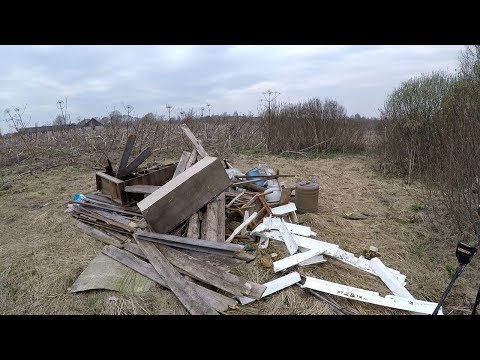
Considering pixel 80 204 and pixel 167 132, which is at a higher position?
pixel 167 132

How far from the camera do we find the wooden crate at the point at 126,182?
5797mm

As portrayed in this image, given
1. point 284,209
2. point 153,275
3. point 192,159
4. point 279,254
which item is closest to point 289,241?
point 279,254

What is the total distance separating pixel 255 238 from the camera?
5.05 metres

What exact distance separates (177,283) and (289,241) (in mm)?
1951

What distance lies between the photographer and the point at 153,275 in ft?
12.9

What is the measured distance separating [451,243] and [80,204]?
24.4 feet

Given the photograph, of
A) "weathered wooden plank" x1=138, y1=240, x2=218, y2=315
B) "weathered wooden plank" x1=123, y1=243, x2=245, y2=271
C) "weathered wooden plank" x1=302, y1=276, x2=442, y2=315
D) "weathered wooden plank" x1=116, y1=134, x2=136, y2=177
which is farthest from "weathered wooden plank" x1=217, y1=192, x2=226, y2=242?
"weathered wooden plank" x1=116, y1=134, x2=136, y2=177

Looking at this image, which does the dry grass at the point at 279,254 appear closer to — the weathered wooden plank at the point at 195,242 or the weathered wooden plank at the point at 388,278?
the weathered wooden plank at the point at 388,278

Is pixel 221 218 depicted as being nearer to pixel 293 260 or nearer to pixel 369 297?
pixel 293 260

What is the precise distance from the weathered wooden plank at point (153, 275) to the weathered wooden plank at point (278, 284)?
15 cm

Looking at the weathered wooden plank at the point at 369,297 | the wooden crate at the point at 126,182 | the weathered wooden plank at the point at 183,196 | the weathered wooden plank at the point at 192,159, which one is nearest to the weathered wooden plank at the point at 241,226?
the weathered wooden plank at the point at 183,196

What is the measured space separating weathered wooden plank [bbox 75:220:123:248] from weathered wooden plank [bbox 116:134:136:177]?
1.31 metres
